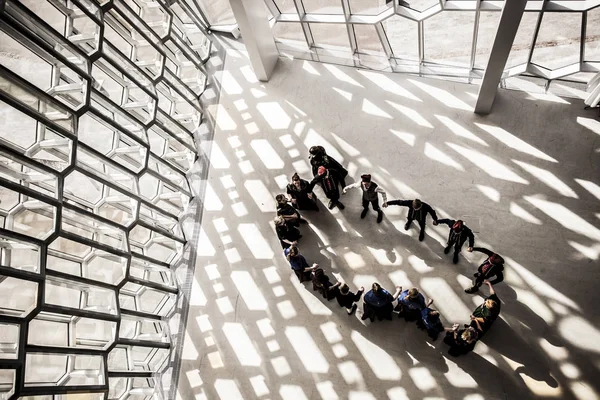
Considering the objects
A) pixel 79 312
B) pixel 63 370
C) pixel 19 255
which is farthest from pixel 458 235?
pixel 19 255

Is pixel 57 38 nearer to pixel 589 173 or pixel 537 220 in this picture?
pixel 537 220

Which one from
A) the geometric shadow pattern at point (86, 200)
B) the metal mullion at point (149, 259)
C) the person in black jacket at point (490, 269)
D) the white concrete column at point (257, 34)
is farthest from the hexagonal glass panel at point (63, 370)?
the white concrete column at point (257, 34)

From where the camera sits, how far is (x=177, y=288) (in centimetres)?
1120

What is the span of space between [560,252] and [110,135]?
31.9 ft

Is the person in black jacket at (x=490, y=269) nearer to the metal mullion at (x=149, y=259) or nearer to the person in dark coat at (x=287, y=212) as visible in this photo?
the person in dark coat at (x=287, y=212)

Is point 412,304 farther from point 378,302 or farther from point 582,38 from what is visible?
point 582,38

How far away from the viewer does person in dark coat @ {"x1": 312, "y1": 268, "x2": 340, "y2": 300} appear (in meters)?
9.69

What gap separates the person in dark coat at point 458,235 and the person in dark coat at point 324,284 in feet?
8.14

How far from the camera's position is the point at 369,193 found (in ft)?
33.7

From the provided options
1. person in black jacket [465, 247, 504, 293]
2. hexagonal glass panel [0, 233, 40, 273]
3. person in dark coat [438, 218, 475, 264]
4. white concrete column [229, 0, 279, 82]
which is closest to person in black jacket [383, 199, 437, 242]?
person in dark coat [438, 218, 475, 264]

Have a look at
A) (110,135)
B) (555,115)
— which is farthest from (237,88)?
(555,115)

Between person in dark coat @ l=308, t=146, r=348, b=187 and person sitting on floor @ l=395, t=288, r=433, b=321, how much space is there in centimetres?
312

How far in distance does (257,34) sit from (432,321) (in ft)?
27.1

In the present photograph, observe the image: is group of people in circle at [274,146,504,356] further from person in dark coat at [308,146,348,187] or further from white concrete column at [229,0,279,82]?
white concrete column at [229,0,279,82]
